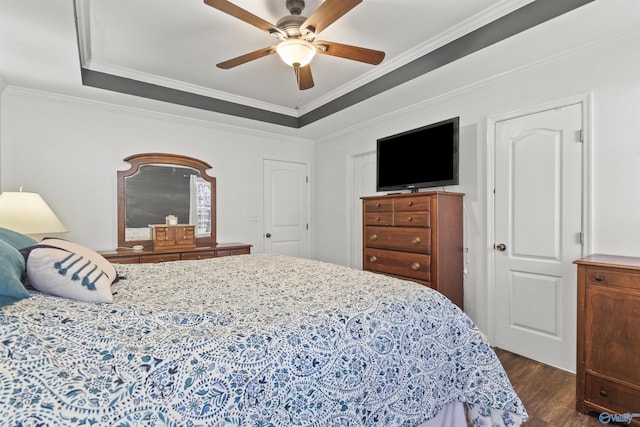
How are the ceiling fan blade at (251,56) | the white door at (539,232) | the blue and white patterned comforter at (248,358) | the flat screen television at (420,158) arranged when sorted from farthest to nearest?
the flat screen television at (420,158) < the white door at (539,232) < the ceiling fan blade at (251,56) < the blue and white patterned comforter at (248,358)

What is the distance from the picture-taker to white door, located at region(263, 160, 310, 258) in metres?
4.73

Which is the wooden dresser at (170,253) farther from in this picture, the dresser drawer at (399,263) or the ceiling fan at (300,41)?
the ceiling fan at (300,41)

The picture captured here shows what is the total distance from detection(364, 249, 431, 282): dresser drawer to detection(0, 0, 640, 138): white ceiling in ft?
5.44

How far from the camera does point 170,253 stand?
3.54m

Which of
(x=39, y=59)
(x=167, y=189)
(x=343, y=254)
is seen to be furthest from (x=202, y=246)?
(x=39, y=59)

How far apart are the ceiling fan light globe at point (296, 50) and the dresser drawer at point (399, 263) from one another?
76.3 inches

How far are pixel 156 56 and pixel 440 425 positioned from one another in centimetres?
356

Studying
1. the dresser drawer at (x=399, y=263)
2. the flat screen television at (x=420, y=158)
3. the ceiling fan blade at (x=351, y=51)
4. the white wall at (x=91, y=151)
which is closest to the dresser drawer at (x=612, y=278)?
the dresser drawer at (x=399, y=263)

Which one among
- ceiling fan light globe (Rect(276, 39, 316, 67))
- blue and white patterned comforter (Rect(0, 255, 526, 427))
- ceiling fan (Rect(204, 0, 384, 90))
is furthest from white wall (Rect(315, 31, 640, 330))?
blue and white patterned comforter (Rect(0, 255, 526, 427))

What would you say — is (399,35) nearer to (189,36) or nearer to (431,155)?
(431,155)

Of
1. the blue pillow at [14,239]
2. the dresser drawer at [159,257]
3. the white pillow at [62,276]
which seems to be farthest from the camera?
the dresser drawer at [159,257]

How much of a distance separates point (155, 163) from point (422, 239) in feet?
10.6

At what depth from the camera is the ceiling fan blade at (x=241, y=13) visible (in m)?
1.72

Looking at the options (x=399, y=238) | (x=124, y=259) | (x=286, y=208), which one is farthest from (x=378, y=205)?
(x=124, y=259)
